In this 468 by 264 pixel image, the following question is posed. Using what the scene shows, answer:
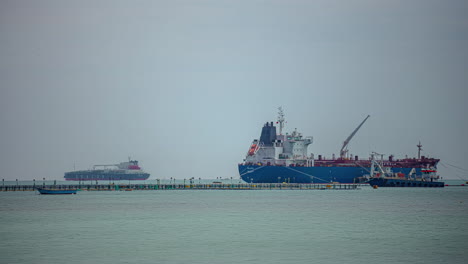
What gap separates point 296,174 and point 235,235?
89.6 m

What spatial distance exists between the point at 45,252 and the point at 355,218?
3375cm

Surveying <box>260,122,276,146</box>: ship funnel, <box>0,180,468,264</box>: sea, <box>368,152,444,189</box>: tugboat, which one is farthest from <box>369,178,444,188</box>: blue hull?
<box>0,180,468,264</box>: sea

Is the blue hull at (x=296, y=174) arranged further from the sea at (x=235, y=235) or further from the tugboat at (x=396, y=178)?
the sea at (x=235, y=235)

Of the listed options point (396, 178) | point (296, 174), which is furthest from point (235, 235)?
point (396, 178)

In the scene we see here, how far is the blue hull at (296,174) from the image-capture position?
137625mm

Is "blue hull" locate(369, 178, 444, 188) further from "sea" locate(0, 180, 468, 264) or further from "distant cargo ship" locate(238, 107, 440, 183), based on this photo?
"sea" locate(0, 180, 468, 264)

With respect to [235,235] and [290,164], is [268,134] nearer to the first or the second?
[290,164]

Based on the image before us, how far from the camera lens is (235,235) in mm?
51250

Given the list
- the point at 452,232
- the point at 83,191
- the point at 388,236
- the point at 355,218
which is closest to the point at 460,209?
the point at 355,218

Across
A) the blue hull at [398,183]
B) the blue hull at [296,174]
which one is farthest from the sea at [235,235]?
the blue hull at [398,183]

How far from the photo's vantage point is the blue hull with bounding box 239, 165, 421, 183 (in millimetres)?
137625

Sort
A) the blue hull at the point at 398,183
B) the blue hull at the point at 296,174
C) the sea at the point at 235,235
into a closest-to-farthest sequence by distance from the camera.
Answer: the sea at the point at 235,235, the blue hull at the point at 296,174, the blue hull at the point at 398,183

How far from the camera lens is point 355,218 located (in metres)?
65.5

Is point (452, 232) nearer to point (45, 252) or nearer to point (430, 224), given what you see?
point (430, 224)
